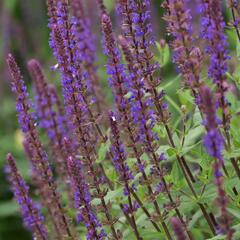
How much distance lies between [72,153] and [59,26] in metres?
0.97

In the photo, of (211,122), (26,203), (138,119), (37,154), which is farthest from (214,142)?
(26,203)

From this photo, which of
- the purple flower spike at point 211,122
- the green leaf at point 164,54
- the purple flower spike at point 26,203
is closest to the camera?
the purple flower spike at point 211,122

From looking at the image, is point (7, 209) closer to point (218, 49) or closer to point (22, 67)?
point (22, 67)

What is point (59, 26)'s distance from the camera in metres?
4.20

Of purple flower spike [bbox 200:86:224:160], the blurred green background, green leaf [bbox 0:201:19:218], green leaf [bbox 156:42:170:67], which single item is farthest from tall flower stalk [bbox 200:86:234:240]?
green leaf [bbox 0:201:19:218]

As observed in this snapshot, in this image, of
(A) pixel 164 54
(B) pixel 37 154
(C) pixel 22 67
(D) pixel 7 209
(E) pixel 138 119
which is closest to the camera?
(E) pixel 138 119

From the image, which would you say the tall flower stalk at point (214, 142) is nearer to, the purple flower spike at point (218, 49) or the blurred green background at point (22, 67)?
the purple flower spike at point (218, 49)

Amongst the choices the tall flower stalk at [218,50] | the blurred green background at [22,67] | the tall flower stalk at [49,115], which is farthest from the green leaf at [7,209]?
the tall flower stalk at [218,50]

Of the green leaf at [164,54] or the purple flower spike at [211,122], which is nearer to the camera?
the purple flower spike at [211,122]

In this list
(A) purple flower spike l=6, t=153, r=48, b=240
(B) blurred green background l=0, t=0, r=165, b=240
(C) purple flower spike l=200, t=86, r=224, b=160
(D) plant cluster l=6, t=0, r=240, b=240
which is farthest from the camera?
(B) blurred green background l=0, t=0, r=165, b=240

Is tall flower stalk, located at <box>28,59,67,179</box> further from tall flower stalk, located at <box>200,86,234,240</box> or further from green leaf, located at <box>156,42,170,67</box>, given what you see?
tall flower stalk, located at <box>200,86,234,240</box>

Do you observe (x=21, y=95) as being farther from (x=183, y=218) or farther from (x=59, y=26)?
(x=183, y=218)

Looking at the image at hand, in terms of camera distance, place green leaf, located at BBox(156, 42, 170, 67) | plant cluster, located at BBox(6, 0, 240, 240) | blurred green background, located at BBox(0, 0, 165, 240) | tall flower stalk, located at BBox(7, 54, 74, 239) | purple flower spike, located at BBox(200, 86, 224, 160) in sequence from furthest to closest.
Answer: blurred green background, located at BBox(0, 0, 165, 240) < green leaf, located at BBox(156, 42, 170, 67) < tall flower stalk, located at BBox(7, 54, 74, 239) < plant cluster, located at BBox(6, 0, 240, 240) < purple flower spike, located at BBox(200, 86, 224, 160)

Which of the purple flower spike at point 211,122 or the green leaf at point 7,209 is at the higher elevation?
the purple flower spike at point 211,122
